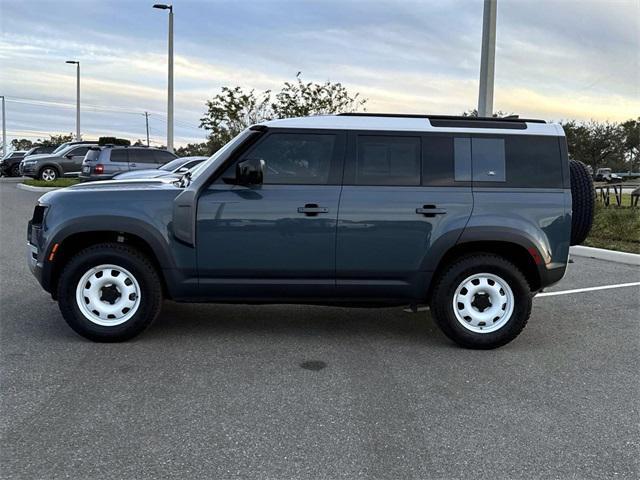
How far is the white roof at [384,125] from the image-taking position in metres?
5.04

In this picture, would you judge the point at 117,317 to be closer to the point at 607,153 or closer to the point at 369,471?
the point at 369,471

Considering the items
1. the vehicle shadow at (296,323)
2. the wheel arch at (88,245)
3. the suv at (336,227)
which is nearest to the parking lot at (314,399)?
the vehicle shadow at (296,323)

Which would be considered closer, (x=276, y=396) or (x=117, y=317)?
(x=276, y=396)

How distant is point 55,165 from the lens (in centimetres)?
Result: 2670

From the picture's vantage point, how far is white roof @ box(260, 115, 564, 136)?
5.04 m

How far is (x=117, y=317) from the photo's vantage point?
504cm

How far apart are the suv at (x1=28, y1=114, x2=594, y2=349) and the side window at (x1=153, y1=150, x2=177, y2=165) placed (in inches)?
634

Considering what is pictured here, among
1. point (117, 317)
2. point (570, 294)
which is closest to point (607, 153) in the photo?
point (570, 294)

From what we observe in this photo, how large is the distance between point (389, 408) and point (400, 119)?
2.51 meters

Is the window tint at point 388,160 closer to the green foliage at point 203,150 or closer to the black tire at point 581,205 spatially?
the black tire at point 581,205

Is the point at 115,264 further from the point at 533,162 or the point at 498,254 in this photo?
the point at 533,162

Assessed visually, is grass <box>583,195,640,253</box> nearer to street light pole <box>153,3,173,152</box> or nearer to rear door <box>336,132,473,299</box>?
rear door <box>336,132,473,299</box>

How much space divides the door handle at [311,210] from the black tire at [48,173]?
966 inches

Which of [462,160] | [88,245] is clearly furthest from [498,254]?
[88,245]
